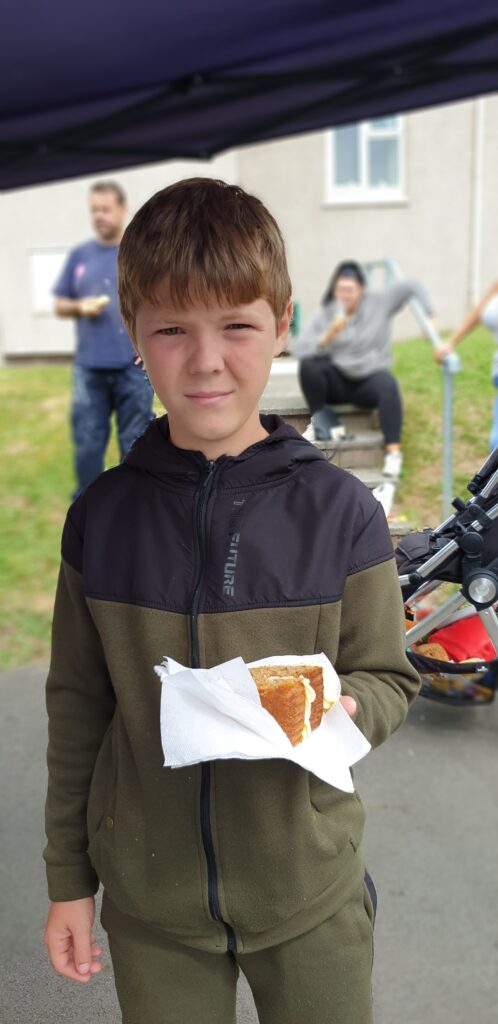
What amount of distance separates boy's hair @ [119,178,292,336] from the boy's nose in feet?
0.16

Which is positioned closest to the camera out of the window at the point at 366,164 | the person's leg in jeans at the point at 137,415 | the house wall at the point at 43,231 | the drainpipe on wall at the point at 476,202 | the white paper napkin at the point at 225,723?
the white paper napkin at the point at 225,723

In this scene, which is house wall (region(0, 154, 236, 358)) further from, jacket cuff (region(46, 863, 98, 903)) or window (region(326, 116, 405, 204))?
jacket cuff (region(46, 863, 98, 903))

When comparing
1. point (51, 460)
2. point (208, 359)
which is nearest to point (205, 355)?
point (208, 359)

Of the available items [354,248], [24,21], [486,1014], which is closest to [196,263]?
[24,21]

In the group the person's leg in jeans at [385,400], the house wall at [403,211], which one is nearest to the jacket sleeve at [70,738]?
the person's leg in jeans at [385,400]

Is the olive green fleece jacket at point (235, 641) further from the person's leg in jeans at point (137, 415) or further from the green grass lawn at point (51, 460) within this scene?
the green grass lawn at point (51, 460)

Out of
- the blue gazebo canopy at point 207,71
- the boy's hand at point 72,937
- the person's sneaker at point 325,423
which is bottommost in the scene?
the boy's hand at point 72,937

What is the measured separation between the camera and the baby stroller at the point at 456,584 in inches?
69.2

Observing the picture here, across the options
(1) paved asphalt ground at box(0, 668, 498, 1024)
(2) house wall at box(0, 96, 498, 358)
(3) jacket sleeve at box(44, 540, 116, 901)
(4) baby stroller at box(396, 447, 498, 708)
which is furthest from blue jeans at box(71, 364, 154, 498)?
(2) house wall at box(0, 96, 498, 358)

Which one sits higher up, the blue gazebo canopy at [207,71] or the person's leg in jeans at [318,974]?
the blue gazebo canopy at [207,71]

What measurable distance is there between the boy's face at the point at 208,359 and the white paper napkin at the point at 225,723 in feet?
1.08

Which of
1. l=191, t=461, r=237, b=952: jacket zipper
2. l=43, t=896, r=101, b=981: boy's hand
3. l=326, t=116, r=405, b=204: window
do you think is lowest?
l=43, t=896, r=101, b=981: boy's hand

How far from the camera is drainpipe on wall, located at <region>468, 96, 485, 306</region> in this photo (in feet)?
39.1

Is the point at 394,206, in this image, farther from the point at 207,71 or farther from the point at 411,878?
the point at 411,878
